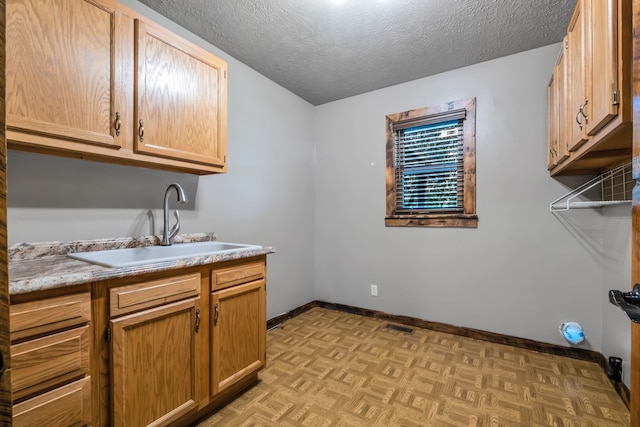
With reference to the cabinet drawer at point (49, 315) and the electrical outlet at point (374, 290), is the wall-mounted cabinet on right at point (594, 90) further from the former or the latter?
the cabinet drawer at point (49, 315)

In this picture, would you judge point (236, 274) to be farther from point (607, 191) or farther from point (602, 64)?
point (607, 191)

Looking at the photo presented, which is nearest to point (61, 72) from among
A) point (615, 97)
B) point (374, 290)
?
point (615, 97)

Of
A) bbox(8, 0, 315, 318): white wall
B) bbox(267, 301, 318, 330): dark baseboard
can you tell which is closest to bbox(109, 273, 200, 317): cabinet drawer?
bbox(8, 0, 315, 318): white wall

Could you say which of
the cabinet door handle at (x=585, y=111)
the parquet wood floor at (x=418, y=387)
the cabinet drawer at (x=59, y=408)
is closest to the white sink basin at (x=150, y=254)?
the cabinet drawer at (x=59, y=408)

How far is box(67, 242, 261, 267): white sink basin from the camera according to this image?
4.63 ft

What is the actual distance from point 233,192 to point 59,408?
1.75m

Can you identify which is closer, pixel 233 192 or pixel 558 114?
pixel 558 114

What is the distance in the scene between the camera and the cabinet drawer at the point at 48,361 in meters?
0.94

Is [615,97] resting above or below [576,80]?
below

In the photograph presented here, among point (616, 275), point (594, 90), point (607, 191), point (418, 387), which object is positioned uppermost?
A: point (594, 90)

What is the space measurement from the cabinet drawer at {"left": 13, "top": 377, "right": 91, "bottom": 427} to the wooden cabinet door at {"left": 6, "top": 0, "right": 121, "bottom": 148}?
0.99 meters

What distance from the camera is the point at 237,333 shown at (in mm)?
1721

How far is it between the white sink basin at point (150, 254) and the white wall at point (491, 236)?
5.48 ft

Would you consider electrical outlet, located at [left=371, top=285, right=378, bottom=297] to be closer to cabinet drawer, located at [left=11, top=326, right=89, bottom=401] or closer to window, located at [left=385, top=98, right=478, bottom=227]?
window, located at [left=385, top=98, right=478, bottom=227]
